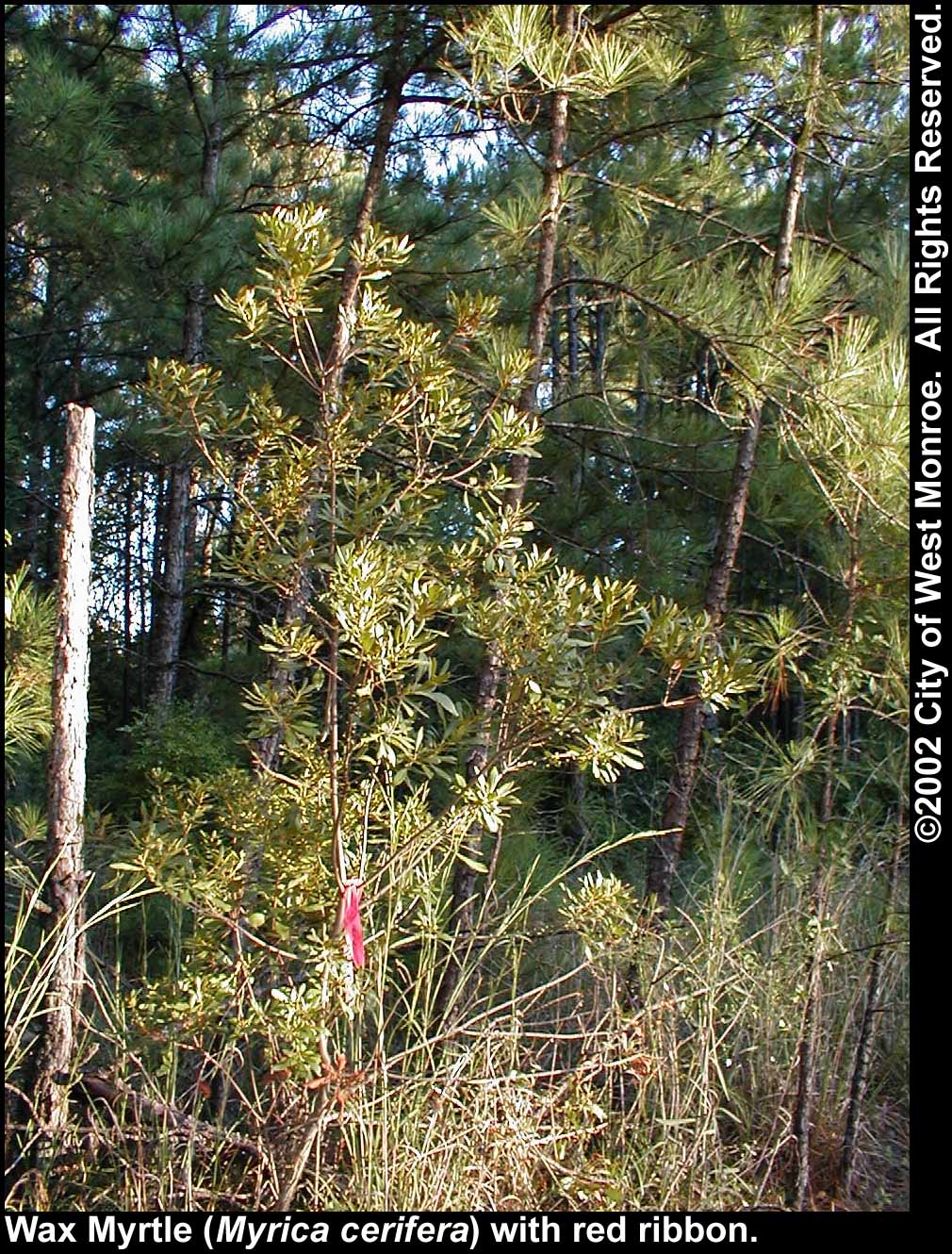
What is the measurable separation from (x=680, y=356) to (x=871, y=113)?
1.20 metres

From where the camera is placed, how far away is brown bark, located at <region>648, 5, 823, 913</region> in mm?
3949

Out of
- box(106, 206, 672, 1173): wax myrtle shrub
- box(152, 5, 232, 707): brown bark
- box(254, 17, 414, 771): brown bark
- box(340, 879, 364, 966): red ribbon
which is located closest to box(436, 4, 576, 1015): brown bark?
box(106, 206, 672, 1173): wax myrtle shrub

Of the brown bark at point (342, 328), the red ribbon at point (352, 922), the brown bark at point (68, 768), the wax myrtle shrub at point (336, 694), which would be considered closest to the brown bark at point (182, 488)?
the brown bark at point (342, 328)

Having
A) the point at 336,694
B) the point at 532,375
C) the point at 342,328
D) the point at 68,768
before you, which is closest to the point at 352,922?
the point at 336,694

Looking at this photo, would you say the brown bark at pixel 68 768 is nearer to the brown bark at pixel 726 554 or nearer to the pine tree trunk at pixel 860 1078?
the brown bark at pixel 726 554

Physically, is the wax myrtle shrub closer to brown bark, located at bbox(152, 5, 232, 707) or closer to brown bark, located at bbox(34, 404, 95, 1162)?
brown bark, located at bbox(34, 404, 95, 1162)

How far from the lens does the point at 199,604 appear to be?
8.52 meters

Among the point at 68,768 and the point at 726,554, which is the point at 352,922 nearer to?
the point at 68,768

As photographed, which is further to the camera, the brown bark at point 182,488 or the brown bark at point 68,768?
the brown bark at point 182,488

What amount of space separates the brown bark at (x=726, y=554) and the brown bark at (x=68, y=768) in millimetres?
1923

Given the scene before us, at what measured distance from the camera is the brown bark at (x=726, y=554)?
395 centimetres

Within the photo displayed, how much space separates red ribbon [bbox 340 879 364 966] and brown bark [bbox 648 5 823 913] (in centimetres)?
155

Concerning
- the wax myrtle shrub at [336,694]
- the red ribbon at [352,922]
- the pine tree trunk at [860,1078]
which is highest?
the wax myrtle shrub at [336,694]
